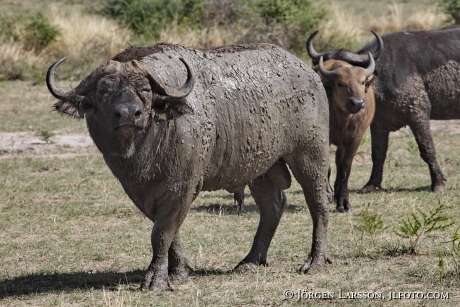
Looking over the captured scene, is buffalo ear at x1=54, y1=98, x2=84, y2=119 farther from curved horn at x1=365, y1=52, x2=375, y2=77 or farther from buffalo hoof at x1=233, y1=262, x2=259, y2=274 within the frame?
curved horn at x1=365, y1=52, x2=375, y2=77

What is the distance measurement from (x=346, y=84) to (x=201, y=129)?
379 cm

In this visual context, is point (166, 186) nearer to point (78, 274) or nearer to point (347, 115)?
point (78, 274)

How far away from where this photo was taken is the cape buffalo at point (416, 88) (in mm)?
12445

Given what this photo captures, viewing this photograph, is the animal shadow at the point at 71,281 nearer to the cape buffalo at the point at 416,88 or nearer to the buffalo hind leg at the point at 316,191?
the buffalo hind leg at the point at 316,191

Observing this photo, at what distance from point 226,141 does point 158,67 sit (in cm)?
82

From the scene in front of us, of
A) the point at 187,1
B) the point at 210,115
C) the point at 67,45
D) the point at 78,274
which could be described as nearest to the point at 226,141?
the point at 210,115

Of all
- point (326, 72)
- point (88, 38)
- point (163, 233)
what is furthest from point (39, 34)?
point (163, 233)

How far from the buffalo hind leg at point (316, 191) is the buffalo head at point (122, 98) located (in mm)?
1545

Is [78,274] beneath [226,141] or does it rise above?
beneath

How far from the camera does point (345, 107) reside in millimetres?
10586

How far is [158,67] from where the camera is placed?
7160mm

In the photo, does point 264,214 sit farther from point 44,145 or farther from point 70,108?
point 44,145

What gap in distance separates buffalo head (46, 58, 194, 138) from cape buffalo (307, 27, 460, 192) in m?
5.86

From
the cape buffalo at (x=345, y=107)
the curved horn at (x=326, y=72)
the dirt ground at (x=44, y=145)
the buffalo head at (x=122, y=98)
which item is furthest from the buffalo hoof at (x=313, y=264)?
the dirt ground at (x=44, y=145)
